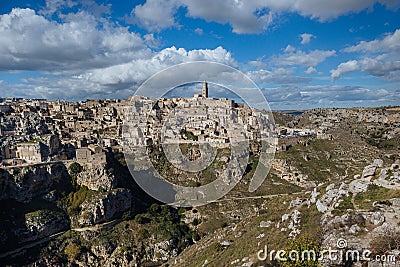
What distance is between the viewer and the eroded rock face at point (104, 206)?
→ 29.2 m

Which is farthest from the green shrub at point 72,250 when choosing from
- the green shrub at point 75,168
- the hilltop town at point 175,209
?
the green shrub at point 75,168

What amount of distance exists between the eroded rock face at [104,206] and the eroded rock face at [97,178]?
0.97 m

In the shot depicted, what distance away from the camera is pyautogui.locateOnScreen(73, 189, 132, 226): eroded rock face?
29156 millimetres

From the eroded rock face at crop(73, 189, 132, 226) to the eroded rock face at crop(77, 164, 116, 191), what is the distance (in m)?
0.97

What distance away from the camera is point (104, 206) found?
30.2m

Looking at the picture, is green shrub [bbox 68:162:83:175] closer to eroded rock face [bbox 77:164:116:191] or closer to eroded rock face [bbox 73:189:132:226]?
eroded rock face [bbox 77:164:116:191]

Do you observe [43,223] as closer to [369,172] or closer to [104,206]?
[104,206]

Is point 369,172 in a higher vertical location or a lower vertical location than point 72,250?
higher

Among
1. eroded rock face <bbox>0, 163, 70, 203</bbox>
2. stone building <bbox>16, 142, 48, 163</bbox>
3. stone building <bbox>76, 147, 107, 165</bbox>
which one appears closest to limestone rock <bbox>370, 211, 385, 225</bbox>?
stone building <bbox>76, 147, 107, 165</bbox>

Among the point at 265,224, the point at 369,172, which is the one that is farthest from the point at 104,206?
the point at 369,172

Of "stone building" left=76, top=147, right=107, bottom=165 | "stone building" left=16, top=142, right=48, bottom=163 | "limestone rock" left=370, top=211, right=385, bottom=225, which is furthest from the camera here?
"stone building" left=16, top=142, right=48, bottom=163

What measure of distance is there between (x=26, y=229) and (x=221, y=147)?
2503cm

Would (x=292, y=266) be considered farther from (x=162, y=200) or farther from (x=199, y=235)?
(x=162, y=200)

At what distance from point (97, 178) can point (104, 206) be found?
3576 mm
